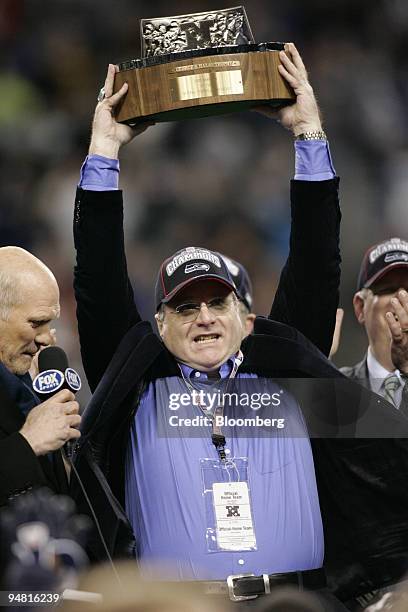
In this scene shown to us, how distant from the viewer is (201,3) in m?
6.02

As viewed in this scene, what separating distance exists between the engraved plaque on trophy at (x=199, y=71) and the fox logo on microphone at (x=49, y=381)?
32.5 inches

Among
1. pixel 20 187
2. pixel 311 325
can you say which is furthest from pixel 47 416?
pixel 20 187

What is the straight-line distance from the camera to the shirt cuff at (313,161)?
289cm

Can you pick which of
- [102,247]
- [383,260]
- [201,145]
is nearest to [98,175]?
[102,247]

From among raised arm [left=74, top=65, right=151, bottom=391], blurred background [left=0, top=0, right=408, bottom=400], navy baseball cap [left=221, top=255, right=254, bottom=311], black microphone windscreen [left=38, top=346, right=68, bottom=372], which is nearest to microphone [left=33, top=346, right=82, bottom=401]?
black microphone windscreen [left=38, top=346, right=68, bottom=372]

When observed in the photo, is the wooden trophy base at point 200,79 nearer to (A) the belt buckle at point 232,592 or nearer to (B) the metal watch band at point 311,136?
(B) the metal watch band at point 311,136

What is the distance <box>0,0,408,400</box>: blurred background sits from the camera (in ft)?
17.1

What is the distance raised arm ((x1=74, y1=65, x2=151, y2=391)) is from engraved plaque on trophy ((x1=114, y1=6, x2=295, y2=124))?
0.07 m

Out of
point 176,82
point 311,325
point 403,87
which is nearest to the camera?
point 176,82

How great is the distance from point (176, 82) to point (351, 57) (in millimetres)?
3452

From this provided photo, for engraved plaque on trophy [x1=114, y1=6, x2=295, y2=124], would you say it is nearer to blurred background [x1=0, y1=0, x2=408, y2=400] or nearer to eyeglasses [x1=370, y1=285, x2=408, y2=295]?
eyeglasses [x1=370, y1=285, x2=408, y2=295]

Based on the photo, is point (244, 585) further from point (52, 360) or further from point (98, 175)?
point (98, 175)

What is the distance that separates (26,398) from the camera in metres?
2.59

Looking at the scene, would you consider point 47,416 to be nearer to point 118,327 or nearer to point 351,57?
point 118,327
